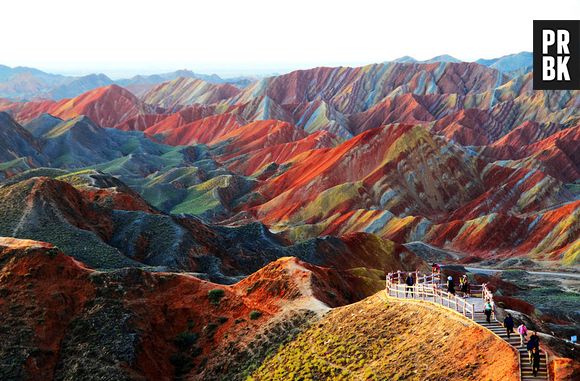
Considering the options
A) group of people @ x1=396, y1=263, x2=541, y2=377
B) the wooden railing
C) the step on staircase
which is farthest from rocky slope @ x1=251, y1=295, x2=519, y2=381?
group of people @ x1=396, y1=263, x2=541, y2=377

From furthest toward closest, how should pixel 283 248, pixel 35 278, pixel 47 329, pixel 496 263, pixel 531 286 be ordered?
pixel 496 263 → pixel 531 286 → pixel 283 248 → pixel 35 278 → pixel 47 329

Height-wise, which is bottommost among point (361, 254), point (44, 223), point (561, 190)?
point (561, 190)

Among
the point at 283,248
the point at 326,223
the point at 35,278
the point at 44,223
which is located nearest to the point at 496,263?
the point at 326,223

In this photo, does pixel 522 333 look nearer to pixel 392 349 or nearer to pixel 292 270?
pixel 392 349

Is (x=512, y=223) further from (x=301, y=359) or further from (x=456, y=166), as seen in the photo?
(x=301, y=359)

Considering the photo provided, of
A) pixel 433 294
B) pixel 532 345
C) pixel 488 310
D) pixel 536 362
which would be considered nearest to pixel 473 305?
pixel 488 310

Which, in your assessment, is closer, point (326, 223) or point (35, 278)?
point (35, 278)

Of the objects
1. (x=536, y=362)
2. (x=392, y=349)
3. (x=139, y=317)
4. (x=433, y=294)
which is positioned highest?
(x=536, y=362)

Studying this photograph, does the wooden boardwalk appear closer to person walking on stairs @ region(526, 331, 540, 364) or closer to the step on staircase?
the step on staircase

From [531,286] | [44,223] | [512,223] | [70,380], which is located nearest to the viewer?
[70,380]
